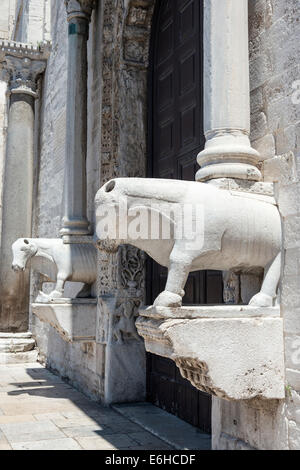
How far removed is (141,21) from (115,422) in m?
3.83

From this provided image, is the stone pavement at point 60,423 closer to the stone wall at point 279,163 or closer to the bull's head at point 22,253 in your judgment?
the stone wall at point 279,163

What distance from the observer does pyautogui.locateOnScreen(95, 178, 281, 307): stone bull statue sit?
2404 mm

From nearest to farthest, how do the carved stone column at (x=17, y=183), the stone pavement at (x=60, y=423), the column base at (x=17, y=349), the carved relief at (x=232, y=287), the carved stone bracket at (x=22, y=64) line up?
the carved relief at (x=232, y=287) → the stone pavement at (x=60, y=423) → the column base at (x=17, y=349) → the carved stone column at (x=17, y=183) → the carved stone bracket at (x=22, y=64)

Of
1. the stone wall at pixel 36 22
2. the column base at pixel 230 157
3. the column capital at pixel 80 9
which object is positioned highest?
the stone wall at pixel 36 22

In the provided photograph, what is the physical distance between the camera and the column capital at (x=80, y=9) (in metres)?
5.87

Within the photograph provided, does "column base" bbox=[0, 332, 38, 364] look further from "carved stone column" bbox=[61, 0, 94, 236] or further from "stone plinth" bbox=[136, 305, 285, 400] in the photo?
"stone plinth" bbox=[136, 305, 285, 400]

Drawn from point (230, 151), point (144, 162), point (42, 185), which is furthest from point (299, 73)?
point (42, 185)

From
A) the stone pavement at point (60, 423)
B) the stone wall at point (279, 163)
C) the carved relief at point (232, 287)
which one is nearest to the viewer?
the stone wall at point (279, 163)

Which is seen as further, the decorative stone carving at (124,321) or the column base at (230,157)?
the decorative stone carving at (124,321)

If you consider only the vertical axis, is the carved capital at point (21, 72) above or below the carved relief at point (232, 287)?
above

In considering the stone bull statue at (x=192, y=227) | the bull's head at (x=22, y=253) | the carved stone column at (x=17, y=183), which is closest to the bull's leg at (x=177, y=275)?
the stone bull statue at (x=192, y=227)

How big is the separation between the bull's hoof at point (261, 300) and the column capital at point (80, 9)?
4.48 meters

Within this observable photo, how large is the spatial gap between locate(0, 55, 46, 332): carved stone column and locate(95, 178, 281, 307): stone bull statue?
6328 millimetres

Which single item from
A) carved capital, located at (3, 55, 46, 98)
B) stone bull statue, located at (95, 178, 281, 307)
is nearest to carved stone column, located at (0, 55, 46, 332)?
carved capital, located at (3, 55, 46, 98)
